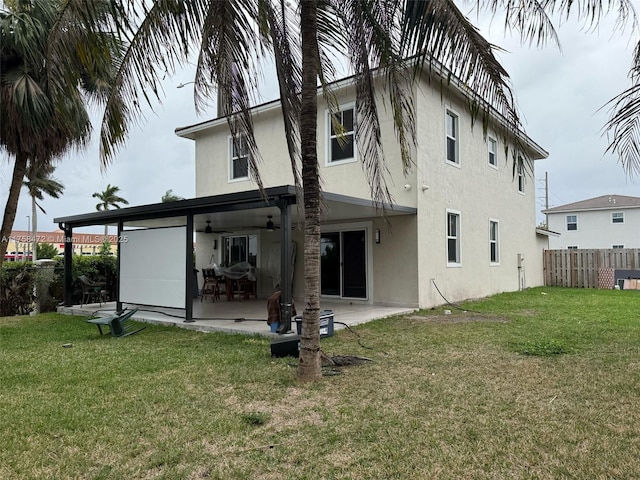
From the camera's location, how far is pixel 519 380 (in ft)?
16.6

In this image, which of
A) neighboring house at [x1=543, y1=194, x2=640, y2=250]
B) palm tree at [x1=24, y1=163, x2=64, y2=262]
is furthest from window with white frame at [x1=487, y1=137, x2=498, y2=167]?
palm tree at [x1=24, y1=163, x2=64, y2=262]

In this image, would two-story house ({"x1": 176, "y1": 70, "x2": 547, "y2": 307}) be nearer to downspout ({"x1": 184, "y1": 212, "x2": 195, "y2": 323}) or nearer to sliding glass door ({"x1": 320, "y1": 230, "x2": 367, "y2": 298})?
sliding glass door ({"x1": 320, "y1": 230, "x2": 367, "y2": 298})

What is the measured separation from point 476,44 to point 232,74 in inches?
97.5

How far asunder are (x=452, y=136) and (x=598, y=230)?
25091 mm

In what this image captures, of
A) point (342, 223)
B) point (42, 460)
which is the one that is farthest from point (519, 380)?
point (342, 223)

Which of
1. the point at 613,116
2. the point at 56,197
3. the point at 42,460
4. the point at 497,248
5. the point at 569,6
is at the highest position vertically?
the point at 56,197

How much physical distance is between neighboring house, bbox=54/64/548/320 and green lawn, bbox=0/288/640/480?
2642mm

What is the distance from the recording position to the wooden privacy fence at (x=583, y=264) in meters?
17.7

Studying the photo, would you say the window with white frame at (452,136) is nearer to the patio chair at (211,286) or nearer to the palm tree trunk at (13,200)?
the patio chair at (211,286)

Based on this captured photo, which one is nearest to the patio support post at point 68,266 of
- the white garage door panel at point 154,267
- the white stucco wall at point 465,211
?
the white garage door panel at point 154,267

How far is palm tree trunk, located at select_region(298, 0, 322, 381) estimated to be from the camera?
5.17m

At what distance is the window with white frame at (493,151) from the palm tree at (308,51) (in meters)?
10.6

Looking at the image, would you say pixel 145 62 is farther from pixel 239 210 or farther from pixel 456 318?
pixel 456 318

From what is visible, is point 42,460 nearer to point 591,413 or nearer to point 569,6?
point 591,413
